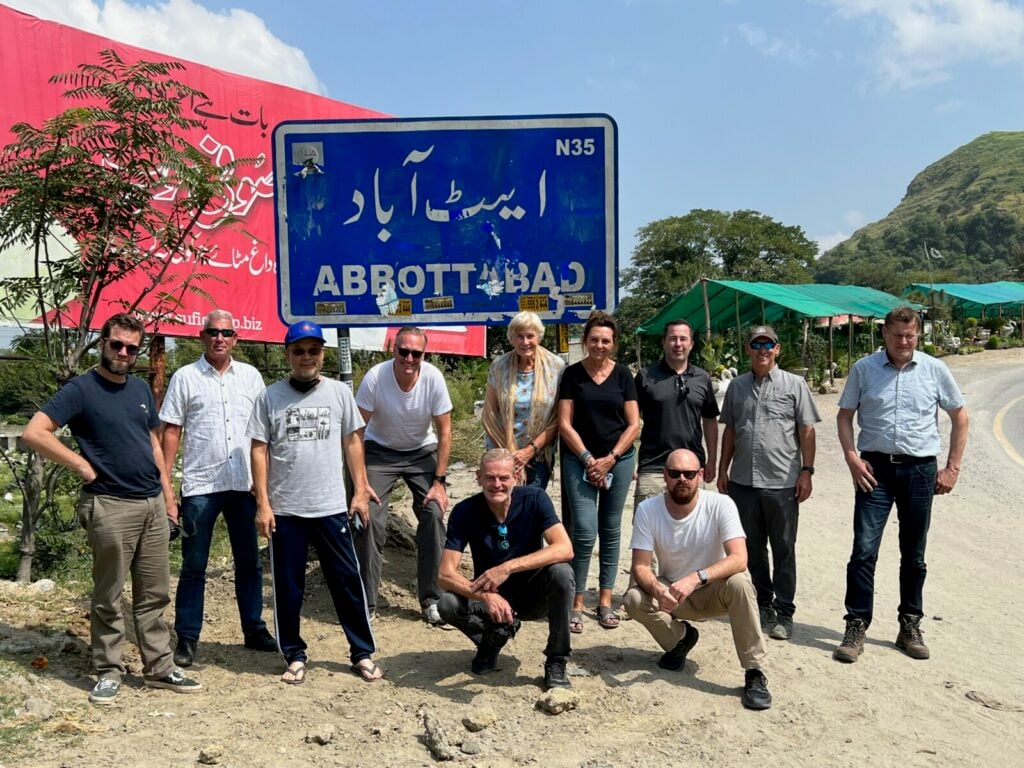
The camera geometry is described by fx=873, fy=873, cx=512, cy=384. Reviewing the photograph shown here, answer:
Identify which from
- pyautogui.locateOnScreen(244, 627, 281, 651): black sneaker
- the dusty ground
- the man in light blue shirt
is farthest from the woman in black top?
pyautogui.locateOnScreen(244, 627, 281, 651): black sneaker

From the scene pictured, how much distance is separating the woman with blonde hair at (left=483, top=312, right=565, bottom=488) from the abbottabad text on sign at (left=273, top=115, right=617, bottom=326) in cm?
67

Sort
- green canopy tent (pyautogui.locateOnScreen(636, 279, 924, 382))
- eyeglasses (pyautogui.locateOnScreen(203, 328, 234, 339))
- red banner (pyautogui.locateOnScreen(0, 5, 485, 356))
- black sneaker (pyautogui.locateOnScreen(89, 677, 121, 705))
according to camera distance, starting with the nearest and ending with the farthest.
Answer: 1. black sneaker (pyautogui.locateOnScreen(89, 677, 121, 705))
2. eyeglasses (pyautogui.locateOnScreen(203, 328, 234, 339))
3. red banner (pyautogui.locateOnScreen(0, 5, 485, 356))
4. green canopy tent (pyautogui.locateOnScreen(636, 279, 924, 382))

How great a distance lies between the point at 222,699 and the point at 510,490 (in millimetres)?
1598

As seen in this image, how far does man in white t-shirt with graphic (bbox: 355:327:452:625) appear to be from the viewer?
488 cm

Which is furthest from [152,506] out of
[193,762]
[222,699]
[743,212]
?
[743,212]

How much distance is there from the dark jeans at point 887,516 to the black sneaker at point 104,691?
3.68 metres

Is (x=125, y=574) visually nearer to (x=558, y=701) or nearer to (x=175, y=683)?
(x=175, y=683)

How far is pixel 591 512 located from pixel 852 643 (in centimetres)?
155

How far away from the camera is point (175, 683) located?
401 centimetres

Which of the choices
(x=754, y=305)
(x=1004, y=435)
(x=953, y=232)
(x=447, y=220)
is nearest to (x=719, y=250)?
(x=754, y=305)

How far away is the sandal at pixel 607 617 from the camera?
4988 mm

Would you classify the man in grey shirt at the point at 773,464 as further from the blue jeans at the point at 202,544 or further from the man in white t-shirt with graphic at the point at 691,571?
the blue jeans at the point at 202,544

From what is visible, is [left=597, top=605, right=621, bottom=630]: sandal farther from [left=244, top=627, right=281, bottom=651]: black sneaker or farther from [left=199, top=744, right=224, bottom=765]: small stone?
[left=199, top=744, right=224, bottom=765]: small stone

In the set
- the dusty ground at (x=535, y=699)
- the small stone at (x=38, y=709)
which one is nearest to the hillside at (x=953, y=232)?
the dusty ground at (x=535, y=699)
